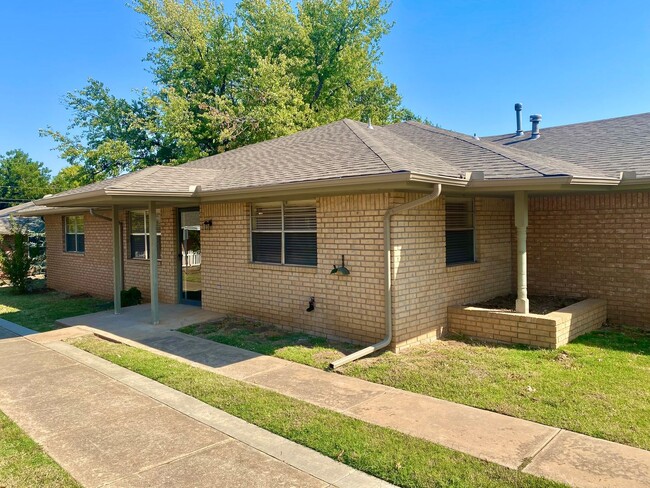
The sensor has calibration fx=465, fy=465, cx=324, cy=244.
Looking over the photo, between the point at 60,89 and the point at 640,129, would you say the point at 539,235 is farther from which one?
the point at 60,89

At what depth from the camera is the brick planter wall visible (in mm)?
7000

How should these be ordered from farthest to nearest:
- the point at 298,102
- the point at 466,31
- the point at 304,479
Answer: the point at 298,102 → the point at 466,31 → the point at 304,479

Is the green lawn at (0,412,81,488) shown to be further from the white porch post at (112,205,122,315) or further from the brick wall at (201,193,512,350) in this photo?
the white porch post at (112,205,122,315)

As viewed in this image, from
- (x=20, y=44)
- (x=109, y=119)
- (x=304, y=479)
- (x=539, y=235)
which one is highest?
(x=20, y=44)

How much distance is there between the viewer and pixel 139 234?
42.2ft

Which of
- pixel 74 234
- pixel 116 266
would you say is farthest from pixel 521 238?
pixel 74 234

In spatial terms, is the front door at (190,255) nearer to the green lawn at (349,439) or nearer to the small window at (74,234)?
the green lawn at (349,439)

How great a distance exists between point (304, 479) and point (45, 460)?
2.27 metres

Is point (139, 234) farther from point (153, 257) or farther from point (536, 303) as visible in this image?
point (536, 303)

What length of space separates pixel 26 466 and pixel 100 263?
11.5 meters

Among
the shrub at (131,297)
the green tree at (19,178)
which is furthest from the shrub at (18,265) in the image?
the green tree at (19,178)

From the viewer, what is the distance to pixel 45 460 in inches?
158

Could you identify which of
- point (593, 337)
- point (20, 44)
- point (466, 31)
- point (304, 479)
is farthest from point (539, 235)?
point (20, 44)

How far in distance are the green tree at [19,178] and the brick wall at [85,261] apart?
44866mm
